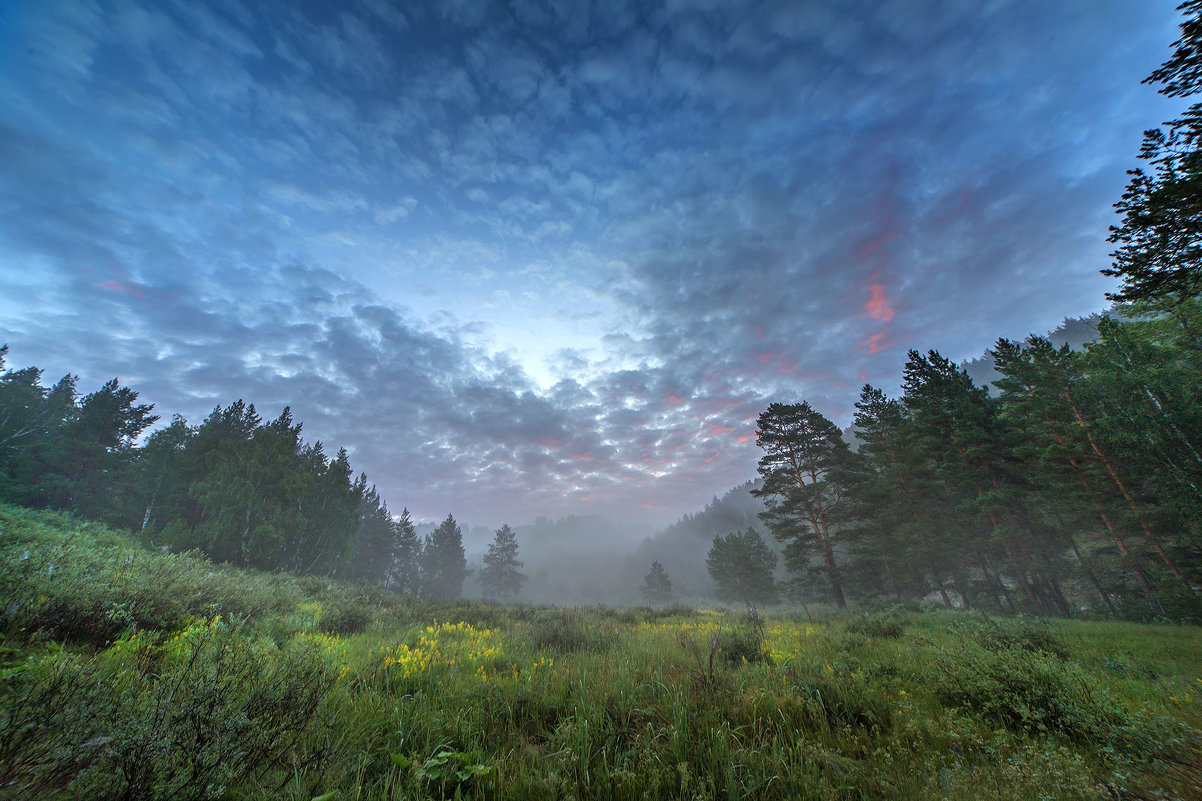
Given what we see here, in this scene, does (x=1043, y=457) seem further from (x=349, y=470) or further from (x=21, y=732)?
(x=349, y=470)

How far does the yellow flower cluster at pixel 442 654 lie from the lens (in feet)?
17.4

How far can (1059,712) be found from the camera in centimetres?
415

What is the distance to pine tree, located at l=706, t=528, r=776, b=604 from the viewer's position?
134 feet

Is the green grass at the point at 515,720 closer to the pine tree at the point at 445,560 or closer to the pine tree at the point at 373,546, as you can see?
the pine tree at the point at 373,546

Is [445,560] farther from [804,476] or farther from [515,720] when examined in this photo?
[515,720]

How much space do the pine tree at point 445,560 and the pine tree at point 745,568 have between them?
40.7 m

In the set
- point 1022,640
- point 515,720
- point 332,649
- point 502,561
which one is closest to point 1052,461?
point 1022,640

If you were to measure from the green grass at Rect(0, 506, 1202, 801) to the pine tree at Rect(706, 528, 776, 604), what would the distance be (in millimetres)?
37941

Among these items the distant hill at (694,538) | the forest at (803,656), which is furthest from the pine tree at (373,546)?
the distant hill at (694,538)

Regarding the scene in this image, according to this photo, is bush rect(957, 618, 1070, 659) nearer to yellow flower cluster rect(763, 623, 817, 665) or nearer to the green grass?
the green grass

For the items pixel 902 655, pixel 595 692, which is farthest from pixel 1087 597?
pixel 595 692

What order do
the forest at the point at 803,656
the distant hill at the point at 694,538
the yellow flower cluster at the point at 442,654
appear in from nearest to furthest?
1. the forest at the point at 803,656
2. the yellow flower cluster at the point at 442,654
3. the distant hill at the point at 694,538

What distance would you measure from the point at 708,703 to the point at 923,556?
28.6 meters

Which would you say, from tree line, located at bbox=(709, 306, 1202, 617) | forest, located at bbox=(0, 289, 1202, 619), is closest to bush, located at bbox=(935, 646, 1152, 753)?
forest, located at bbox=(0, 289, 1202, 619)
